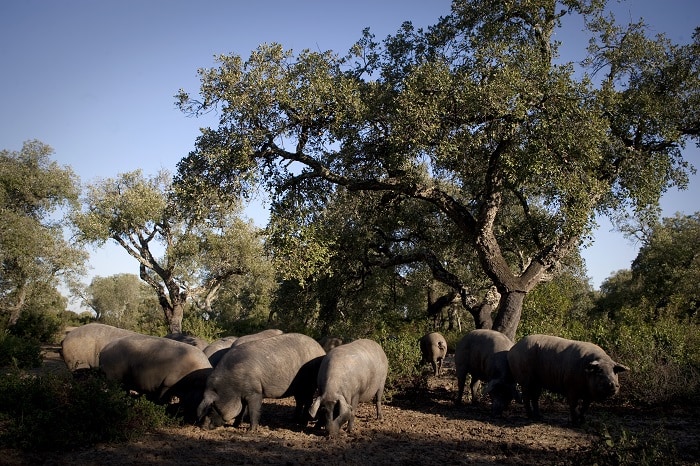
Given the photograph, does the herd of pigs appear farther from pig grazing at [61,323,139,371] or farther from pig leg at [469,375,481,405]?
pig grazing at [61,323,139,371]

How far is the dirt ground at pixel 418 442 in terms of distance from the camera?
25.4ft

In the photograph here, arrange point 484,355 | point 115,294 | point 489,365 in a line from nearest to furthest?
point 489,365, point 484,355, point 115,294

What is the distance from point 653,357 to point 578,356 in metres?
3.74

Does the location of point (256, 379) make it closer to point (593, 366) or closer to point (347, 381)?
point (347, 381)

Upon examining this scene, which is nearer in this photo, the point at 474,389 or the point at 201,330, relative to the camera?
the point at 474,389

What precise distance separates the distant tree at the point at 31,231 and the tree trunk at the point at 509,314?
958 inches

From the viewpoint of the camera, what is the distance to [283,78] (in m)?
14.5

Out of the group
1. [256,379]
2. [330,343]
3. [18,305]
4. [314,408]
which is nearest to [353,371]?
[314,408]

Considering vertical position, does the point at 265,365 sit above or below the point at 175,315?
below

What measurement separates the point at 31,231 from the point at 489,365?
27.5 m

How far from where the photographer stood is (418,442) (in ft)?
29.9

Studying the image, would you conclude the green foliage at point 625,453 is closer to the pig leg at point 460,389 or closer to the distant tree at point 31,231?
the pig leg at point 460,389

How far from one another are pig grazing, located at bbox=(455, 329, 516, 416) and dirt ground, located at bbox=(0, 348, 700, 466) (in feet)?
1.70

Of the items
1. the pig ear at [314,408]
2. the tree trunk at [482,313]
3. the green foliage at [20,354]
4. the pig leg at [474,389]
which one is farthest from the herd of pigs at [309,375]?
the green foliage at [20,354]
